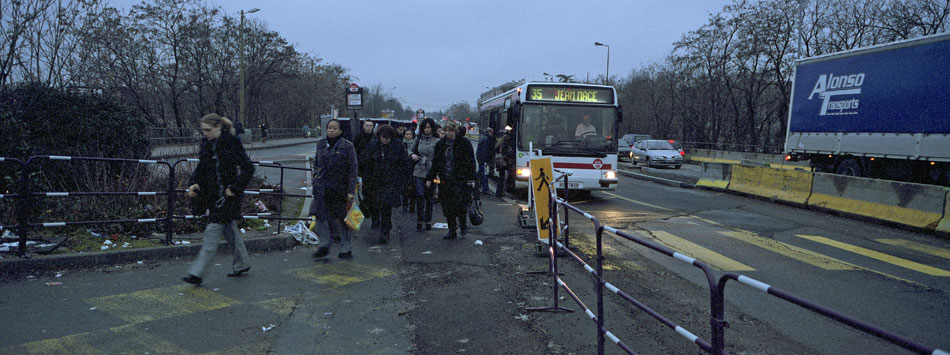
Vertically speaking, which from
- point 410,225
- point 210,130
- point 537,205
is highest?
point 210,130

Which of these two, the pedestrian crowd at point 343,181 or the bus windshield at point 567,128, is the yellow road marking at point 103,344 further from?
the bus windshield at point 567,128

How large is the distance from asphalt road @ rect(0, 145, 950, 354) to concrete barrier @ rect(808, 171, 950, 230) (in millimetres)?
1577

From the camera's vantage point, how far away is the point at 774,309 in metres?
5.27

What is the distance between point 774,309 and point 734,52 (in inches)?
1493

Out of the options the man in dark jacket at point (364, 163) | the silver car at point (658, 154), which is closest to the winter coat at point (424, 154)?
the man in dark jacket at point (364, 163)

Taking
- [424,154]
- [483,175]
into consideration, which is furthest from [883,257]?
[483,175]

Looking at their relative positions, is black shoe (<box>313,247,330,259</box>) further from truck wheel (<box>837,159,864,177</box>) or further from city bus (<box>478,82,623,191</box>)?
truck wheel (<box>837,159,864,177</box>)

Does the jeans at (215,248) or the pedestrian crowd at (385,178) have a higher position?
the pedestrian crowd at (385,178)

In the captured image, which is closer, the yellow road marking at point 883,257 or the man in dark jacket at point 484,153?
the yellow road marking at point 883,257

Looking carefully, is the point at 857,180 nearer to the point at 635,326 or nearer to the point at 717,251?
the point at 717,251

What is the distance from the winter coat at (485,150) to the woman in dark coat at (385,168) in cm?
570

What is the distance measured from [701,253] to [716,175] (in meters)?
10.4

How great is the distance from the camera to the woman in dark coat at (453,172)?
8531 millimetres

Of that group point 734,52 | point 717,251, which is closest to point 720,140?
point 734,52
